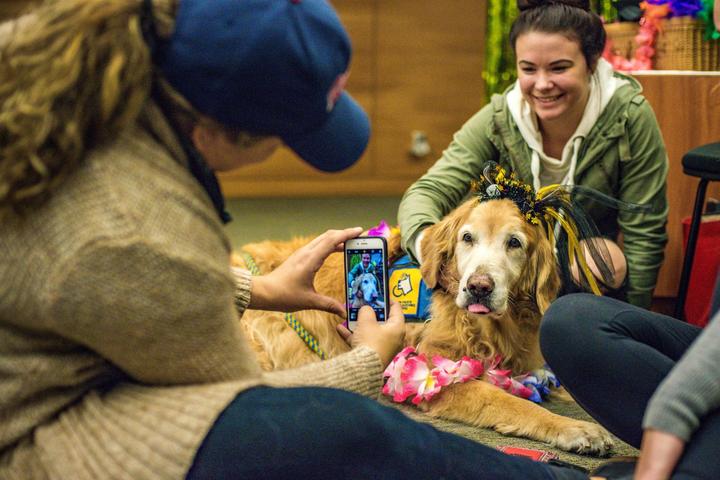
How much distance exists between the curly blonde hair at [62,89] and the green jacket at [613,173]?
137 centimetres

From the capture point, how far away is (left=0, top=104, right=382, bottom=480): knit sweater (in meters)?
0.99

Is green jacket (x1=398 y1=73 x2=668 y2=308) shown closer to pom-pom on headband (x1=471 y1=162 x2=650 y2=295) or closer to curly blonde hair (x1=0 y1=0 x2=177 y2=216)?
pom-pom on headband (x1=471 y1=162 x2=650 y2=295)

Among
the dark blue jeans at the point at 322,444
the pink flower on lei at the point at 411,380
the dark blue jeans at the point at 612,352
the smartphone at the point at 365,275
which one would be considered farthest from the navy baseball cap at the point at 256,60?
the pink flower on lei at the point at 411,380

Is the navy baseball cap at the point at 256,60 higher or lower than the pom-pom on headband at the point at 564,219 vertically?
higher

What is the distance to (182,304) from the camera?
103 cm

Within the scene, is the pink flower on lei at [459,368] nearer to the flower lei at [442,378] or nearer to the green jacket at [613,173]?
the flower lei at [442,378]

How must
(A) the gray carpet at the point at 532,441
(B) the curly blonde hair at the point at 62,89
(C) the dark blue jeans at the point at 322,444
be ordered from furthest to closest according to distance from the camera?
(A) the gray carpet at the point at 532,441
(C) the dark blue jeans at the point at 322,444
(B) the curly blonde hair at the point at 62,89

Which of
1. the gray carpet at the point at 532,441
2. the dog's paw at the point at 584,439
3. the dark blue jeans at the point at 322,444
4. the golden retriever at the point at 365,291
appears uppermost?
the dark blue jeans at the point at 322,444

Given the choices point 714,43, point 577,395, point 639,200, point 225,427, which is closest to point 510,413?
point 577,395

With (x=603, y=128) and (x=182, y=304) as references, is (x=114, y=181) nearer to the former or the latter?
(x=182, y=304)

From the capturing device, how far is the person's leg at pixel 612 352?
1.46 metres

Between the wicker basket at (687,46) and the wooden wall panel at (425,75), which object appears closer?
the wicker basket at (687,46)

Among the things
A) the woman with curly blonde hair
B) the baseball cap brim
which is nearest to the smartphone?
the baseball cap brim

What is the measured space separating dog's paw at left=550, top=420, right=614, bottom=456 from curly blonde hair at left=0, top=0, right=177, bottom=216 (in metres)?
1.24
